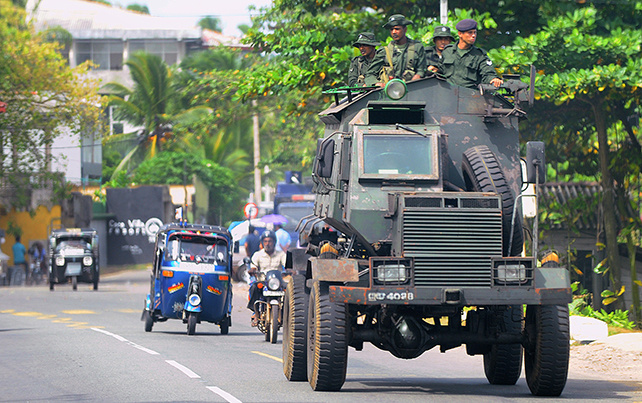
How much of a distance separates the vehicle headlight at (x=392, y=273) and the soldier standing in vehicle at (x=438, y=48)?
314 centimetres

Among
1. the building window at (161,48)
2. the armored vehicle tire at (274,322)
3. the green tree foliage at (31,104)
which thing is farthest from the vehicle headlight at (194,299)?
the building window at (161,48)

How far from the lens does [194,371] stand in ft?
43.1

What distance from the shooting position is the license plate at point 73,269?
35.9m

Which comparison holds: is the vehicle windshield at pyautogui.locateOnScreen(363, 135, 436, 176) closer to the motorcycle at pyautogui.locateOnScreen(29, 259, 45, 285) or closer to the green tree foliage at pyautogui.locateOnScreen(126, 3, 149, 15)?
the motorcycle at pyautogui.locateOnScreen(29, 259, 45, 285)

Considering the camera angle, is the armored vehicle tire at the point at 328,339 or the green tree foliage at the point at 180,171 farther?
the green tree foliage at the point at 180,171

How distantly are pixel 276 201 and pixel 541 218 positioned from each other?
58.6 ft

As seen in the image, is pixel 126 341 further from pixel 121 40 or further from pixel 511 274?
pixel 121 40

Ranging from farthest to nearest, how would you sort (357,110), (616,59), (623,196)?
1. (623,196)
2. (616,59)
3. (357,110)

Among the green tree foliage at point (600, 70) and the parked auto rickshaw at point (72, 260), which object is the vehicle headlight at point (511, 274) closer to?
the green tree foliage at point (600, 70)

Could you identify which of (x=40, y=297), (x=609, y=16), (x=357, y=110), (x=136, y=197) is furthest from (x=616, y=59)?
(x=136, y=197)

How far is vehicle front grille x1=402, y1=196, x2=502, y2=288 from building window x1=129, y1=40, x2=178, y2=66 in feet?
212

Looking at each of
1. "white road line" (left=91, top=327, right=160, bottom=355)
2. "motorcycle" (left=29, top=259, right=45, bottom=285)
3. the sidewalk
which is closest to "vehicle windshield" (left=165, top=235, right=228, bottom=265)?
"white road line" (left=91, top=327, right=160, bottom=355)

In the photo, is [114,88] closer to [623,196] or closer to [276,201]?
[276,201]

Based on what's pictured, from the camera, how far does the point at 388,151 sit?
11.1 metres
